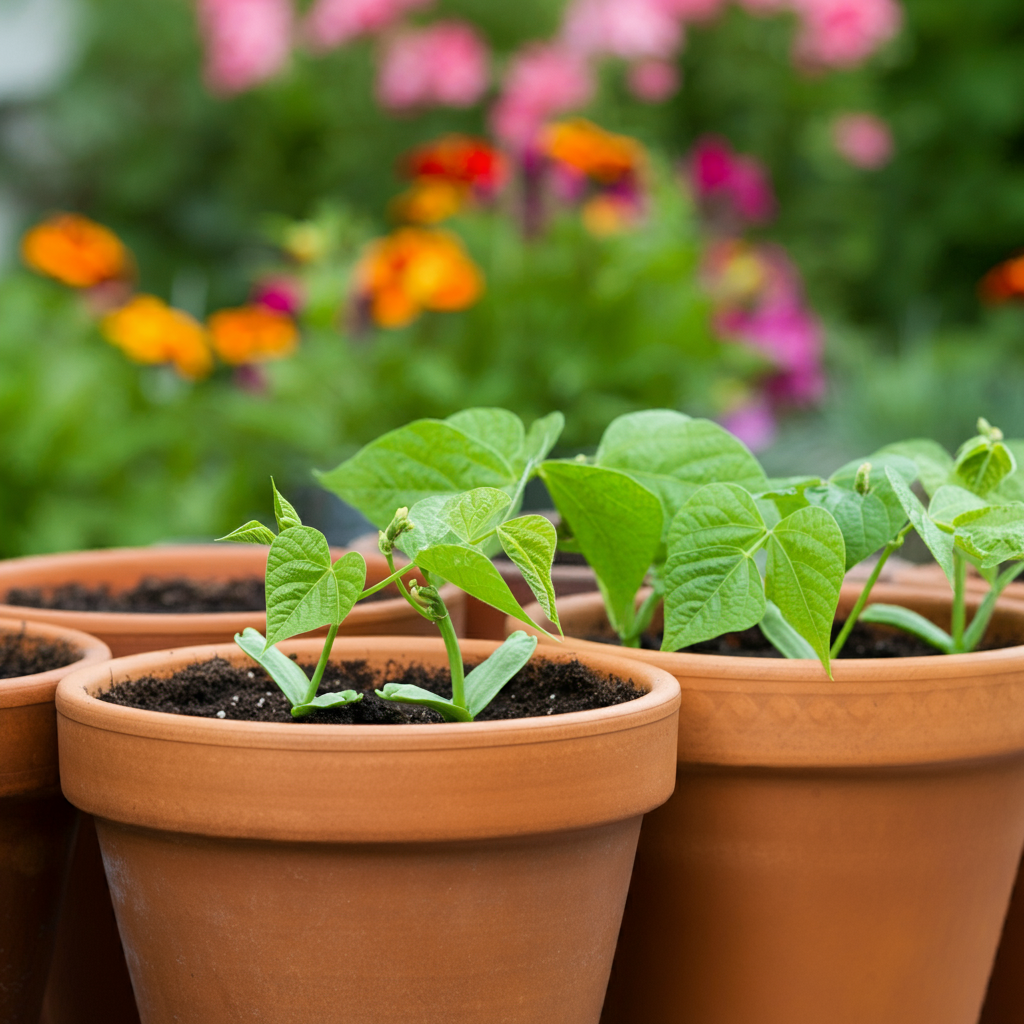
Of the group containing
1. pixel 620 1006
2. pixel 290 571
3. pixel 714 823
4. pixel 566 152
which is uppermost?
pixel 566 152

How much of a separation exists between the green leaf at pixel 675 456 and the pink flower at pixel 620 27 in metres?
2.58

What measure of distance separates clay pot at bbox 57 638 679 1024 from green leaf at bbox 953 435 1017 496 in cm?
31

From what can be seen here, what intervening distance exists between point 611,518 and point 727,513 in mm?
81

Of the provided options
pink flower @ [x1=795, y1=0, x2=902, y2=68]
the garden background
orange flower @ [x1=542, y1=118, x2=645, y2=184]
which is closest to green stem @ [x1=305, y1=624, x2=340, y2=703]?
the garden background

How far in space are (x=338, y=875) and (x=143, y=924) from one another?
0.13 metres

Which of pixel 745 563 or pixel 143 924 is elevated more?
pixel 745 563

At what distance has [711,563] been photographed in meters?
0.72

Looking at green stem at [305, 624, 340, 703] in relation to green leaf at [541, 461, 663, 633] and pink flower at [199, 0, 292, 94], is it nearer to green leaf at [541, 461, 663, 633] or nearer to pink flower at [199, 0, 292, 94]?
green leaf at [541, 461, 663, 633]

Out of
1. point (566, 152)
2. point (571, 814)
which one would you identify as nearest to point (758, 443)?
point (566, 152)

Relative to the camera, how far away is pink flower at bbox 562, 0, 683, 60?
3.14 m

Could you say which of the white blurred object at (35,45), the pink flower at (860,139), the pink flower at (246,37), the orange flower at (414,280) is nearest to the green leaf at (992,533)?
the orange flower at (414,280)

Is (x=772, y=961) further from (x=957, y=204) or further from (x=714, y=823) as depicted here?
(x=957, y=204)

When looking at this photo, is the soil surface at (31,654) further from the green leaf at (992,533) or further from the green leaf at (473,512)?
the green leaf at (992,533)

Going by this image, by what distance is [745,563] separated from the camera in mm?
715
